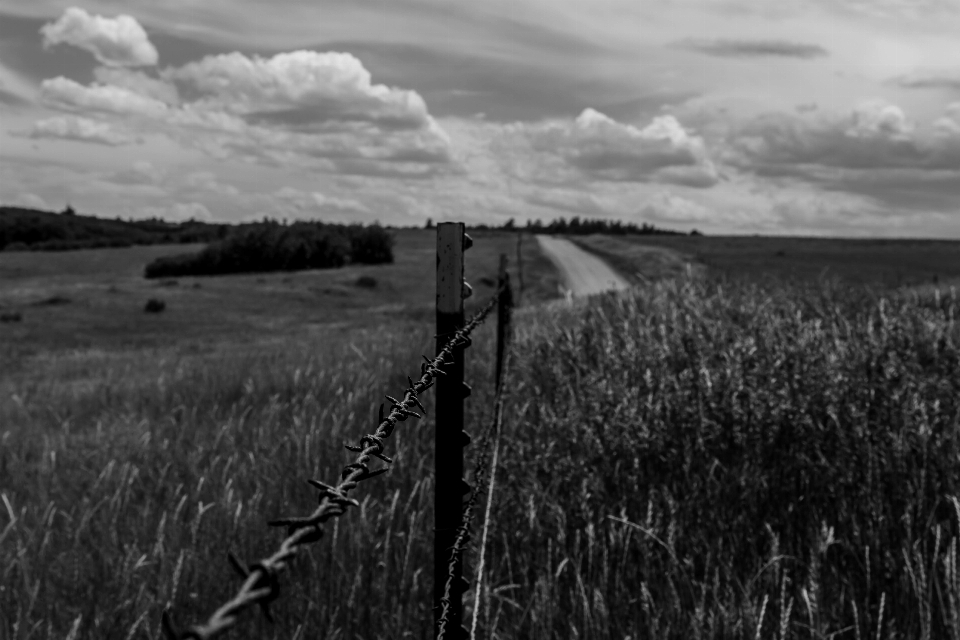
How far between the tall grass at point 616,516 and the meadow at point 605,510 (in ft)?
0.05

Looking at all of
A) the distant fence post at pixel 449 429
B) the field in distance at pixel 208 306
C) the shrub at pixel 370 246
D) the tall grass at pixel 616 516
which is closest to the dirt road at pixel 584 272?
the field in distance at pixel 208 306

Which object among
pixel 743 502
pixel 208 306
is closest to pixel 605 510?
pixel 743 502

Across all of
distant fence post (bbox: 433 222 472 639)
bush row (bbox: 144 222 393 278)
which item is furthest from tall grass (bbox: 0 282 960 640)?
bush row (bbox: 144 222 393 278)

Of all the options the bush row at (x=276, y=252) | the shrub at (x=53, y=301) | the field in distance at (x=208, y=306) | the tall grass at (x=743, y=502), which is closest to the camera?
the tall grass at (x=743, y=502)

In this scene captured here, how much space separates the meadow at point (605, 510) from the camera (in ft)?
11.7

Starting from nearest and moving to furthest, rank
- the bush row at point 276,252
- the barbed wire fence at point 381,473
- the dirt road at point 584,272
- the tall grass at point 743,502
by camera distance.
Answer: the barbed wire fence at point 381,473, the tall grass at point 743,502, the dirt road at point 584,272, the bush row at point 276,252

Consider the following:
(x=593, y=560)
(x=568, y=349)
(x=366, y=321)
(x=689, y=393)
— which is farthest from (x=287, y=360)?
(x=366, y=321)

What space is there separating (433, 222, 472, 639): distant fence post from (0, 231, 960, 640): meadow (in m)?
1.21

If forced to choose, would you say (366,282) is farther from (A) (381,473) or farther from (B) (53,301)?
(A) (381,473)

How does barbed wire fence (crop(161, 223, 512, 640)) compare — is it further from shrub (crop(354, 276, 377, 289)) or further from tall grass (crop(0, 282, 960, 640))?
shrub (crop(354, 276, 377, 289))

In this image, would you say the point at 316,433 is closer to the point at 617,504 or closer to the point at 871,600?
the point at 617,504

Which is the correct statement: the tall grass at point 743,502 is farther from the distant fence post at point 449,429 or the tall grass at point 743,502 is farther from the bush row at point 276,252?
the bush row at point 276,252

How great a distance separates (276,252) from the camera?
213ft

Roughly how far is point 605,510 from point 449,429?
2.45 meters
